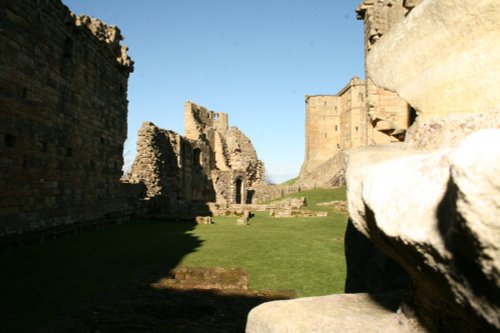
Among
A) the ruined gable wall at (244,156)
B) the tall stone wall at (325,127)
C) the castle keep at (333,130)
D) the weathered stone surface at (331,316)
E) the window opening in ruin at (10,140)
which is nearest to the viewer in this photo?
the weathered stone surface at (331,316)

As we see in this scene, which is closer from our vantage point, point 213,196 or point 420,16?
point 420,16

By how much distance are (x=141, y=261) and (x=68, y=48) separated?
6747 mm

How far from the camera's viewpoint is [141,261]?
6.85 m

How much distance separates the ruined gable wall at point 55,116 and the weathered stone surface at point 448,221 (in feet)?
26.8

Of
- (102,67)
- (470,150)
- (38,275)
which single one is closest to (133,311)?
(38,275)

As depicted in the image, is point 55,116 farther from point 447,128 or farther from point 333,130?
point 333,130

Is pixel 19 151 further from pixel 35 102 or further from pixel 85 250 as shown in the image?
pixel 85 250

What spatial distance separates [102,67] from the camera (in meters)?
12.9

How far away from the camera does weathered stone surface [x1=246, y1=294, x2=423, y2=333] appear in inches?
63.8

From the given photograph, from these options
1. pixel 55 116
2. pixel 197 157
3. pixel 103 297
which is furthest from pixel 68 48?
pixel 197 157

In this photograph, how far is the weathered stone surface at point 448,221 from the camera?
79 cm

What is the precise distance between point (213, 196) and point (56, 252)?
22.5m

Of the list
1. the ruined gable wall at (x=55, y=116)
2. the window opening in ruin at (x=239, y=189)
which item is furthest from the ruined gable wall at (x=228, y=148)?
the ruined gable wall at (x=55, y=116)

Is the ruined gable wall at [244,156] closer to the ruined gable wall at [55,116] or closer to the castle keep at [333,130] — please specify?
the castle keep at [333,130]
